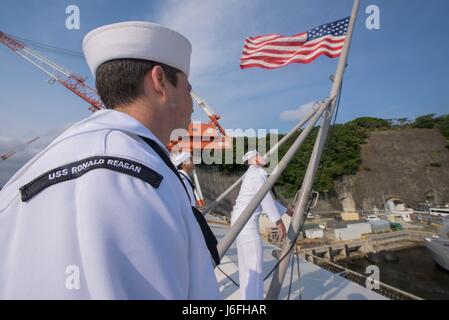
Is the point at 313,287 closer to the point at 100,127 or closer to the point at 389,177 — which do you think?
the point at 100,127

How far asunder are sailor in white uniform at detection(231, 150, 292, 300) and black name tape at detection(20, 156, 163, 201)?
3256mm

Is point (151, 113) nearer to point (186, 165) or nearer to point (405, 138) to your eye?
point (186, 165)

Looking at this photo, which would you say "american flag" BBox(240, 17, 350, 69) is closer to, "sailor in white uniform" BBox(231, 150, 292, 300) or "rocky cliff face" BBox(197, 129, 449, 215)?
"sailor in white uniform" BBox(231, 150, 292, 300)

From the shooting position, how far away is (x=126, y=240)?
54cm

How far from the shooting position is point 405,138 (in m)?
53.3

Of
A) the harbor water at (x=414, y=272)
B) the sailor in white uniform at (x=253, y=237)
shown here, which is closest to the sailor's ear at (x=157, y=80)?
the sailor in white uniform at (x=253, y=237)

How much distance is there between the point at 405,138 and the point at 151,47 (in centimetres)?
6404

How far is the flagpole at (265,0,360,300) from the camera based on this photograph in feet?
6.28

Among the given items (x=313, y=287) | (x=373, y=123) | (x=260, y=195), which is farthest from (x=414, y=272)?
(x=373, y=123)

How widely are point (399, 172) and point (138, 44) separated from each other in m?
56.6

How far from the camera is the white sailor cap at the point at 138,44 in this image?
3.39 ft

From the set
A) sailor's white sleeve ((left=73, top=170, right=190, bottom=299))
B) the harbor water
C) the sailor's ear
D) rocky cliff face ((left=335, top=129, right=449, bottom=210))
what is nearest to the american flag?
the sailor's ear

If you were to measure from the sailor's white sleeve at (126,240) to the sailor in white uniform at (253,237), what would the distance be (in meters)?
3.26
